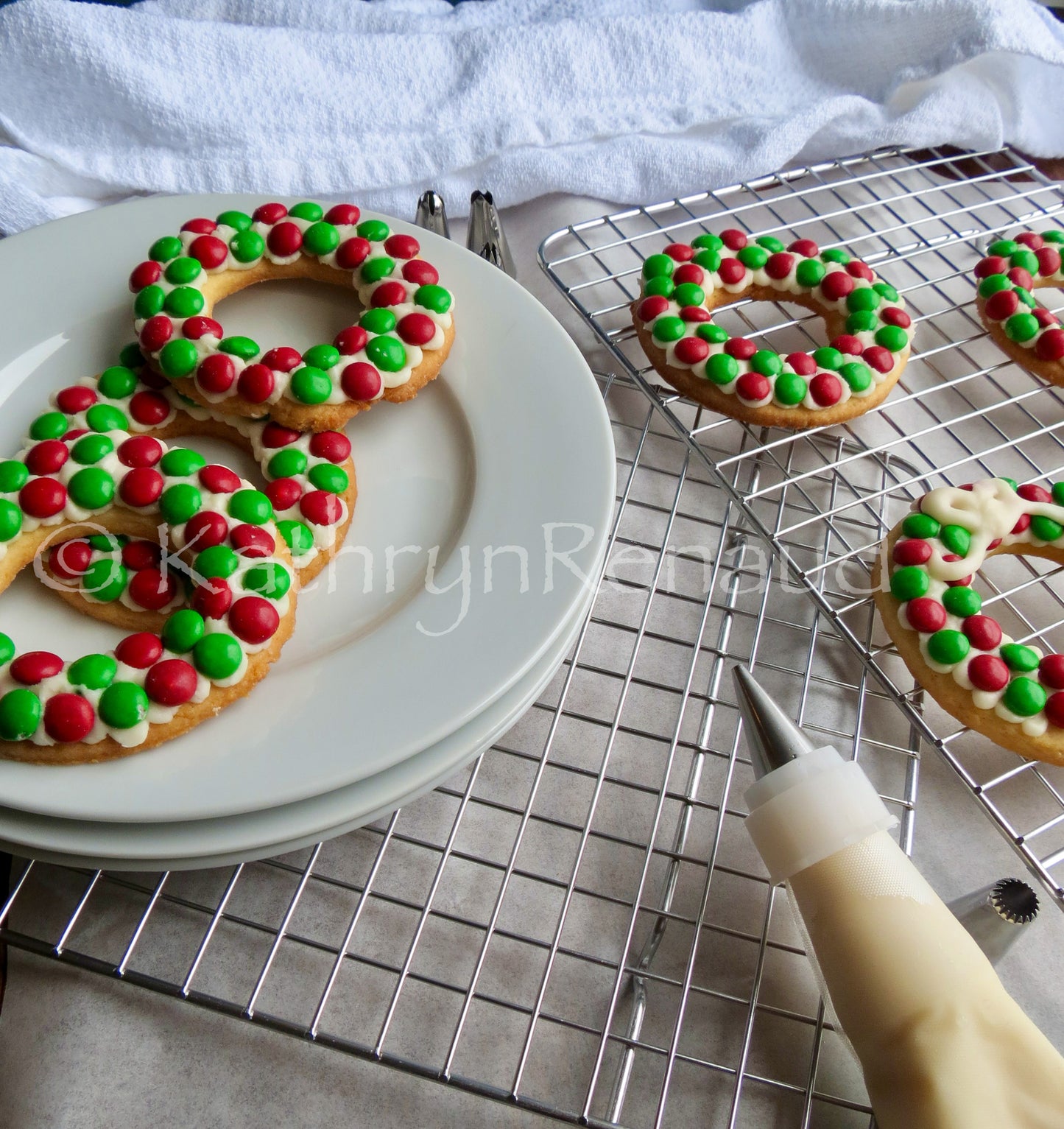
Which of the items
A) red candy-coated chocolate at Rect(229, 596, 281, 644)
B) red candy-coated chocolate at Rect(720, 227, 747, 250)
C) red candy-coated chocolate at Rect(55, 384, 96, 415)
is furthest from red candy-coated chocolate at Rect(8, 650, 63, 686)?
red candy-coated chocolate at Rect(720, 227, 747, 250)

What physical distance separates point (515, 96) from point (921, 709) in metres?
0.89

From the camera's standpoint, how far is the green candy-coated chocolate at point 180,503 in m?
0.72

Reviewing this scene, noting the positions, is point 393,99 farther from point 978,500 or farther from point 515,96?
point 978,500

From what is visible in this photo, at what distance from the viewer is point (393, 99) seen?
122cm

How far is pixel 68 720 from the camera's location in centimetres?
61

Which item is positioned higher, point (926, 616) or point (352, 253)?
point (352, 253)

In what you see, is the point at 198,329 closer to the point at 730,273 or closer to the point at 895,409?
the point at 730,273

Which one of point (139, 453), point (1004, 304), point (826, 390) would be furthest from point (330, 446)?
point (1004, 304)

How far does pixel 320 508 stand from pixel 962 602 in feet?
1.68

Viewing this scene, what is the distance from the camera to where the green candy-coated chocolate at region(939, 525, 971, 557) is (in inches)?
31.4

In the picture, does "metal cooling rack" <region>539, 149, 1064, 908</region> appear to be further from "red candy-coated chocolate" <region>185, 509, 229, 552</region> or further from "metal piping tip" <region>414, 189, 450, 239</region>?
"red candy-coated chocolate" <region>185, 509, 229, 552</region>

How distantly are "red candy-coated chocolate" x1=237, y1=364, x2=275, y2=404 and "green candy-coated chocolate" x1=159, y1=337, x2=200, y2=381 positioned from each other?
4cm

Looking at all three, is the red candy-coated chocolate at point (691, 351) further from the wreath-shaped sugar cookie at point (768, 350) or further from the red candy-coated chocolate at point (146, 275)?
the red candy-coated chocolate at point (146, 275)

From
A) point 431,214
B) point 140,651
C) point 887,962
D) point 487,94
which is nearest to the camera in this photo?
point 887,962
